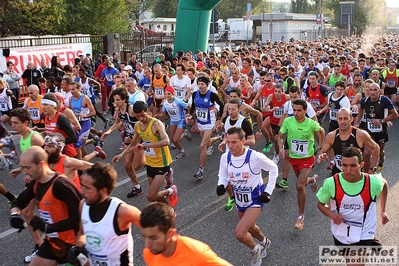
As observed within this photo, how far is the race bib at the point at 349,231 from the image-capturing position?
14.4ft

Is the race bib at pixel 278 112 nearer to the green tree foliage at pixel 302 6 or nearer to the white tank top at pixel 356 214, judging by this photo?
the white tank top at pixel 356 214

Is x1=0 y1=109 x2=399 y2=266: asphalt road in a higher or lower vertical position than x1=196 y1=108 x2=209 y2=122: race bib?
lower

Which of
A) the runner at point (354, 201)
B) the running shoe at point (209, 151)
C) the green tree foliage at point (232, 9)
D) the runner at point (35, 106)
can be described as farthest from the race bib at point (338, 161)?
the green tree foliage at point (232, 9)

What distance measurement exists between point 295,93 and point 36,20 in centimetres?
1957

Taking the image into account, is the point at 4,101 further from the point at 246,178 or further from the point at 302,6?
the point at 302,6

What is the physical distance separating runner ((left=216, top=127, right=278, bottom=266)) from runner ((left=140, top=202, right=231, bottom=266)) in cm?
208

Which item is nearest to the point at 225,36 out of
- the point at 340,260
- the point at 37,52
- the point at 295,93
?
the point at 37,52

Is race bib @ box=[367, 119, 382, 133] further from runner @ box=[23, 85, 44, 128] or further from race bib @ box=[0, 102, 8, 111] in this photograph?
race bib @ box=[0, 102, 8, 111]

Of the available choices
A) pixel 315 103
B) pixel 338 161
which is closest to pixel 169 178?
pixel 338 161

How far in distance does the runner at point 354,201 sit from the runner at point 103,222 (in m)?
1.89

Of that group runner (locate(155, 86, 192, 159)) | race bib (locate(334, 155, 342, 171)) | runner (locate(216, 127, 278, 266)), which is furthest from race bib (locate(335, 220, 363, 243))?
runner (locate(155, 86, 192, 159))

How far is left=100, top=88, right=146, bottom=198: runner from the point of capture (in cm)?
772

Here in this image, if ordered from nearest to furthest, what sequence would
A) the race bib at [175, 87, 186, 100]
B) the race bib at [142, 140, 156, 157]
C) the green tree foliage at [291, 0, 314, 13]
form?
the race bib at [142, 140, 156, 157] < the race bib at [175, 87, 186, 100] < the green tree foliage at [291, 0, 314, 13]

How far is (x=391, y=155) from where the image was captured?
10.1 meters
